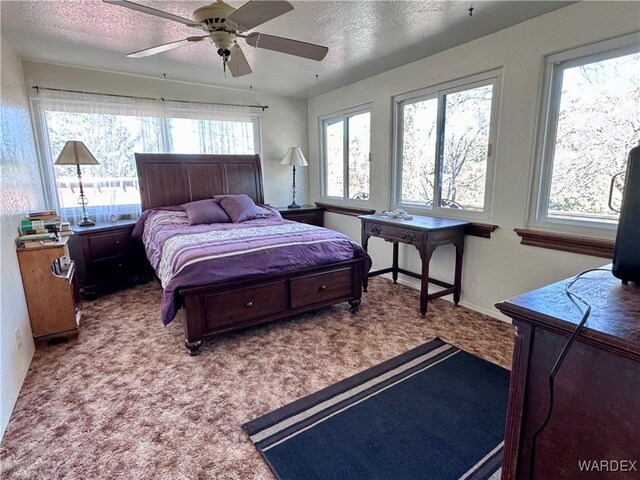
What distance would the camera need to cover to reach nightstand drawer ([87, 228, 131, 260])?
3.58 m

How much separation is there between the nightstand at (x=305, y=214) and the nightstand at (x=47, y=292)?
2729mm

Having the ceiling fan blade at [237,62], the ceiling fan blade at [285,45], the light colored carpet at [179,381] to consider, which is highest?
the ceiling fan blade at [237,62]

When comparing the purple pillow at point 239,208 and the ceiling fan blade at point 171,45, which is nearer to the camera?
the ceiling fan blade at point 171,45

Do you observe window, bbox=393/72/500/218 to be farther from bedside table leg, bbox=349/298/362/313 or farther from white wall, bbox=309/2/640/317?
bedside table leg, bbox=349/298/362/313

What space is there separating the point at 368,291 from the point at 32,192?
137 inches

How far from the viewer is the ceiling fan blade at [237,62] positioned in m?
2.33

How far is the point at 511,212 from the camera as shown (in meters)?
2.82

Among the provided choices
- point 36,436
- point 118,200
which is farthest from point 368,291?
point 118,200

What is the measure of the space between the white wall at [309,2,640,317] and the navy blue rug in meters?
0.97

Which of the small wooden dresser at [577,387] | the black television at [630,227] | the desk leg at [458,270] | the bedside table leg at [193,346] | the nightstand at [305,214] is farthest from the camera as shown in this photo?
the nightstand at [305,214]

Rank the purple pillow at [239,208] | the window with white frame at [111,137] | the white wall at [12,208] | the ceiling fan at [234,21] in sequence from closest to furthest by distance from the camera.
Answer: the ceiling fan at [234,21] → the white wall at [12,208] → the window with white frame at [111,137] → the purple pillow at [239,208]

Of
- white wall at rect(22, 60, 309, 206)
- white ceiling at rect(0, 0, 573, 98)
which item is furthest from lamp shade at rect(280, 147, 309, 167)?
white ceiling at rect(0, 0, 573, 98)

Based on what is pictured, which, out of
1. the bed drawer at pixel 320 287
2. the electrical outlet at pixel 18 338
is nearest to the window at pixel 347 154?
the bed drawer at pixel 320 287

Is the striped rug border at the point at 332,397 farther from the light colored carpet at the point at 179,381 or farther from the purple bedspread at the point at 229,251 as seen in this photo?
the purple bedspread at the point at 229,251
